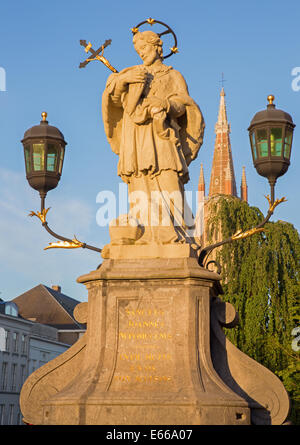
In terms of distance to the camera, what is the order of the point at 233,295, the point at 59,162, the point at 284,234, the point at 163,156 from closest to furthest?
1. the point at 163,156
2. the point at 59,162
3. the point at 233,295
4. the point at 284,234

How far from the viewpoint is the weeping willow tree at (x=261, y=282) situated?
72.9 ft

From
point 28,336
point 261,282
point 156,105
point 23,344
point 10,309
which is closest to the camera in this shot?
point 156,105

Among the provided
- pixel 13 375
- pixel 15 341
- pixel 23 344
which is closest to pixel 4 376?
Answer: pixel 13 375

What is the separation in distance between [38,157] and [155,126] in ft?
6.27

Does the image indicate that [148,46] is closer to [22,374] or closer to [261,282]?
[261,282]

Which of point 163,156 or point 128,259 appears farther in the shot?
point 163,156

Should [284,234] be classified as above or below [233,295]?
above

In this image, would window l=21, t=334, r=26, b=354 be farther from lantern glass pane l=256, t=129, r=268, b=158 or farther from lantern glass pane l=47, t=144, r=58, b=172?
→ lantern glass pane l=256, t=129, r=268, b=158

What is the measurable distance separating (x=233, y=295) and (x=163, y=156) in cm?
1392

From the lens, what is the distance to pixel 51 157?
10711mm

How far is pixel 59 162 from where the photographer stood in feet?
35.3

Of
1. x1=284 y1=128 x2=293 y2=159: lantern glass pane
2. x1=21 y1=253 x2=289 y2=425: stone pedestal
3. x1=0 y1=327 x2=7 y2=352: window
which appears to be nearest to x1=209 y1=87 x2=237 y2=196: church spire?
x1=0 y1=327 x2=7 y2=352: window
